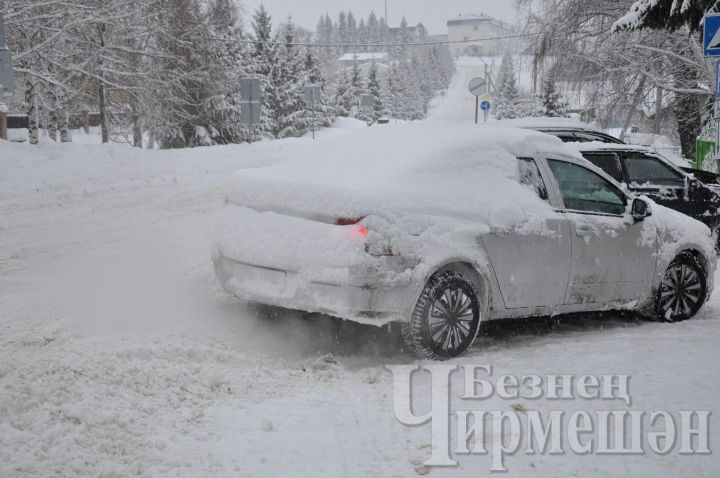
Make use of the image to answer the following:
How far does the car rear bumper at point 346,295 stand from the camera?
5020mm

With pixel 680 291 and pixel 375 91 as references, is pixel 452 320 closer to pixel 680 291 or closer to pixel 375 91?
pixel 680 291

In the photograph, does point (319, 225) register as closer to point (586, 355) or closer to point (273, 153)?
point (586, 355)

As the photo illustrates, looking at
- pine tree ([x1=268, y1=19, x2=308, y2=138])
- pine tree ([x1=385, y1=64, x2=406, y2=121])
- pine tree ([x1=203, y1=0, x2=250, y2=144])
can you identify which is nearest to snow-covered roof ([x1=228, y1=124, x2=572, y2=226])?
pine tree ([x1=203, y1=0, x2=250, y2=144])

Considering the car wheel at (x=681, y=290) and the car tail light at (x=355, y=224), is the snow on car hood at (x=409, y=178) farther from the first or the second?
the car wheel at (x=681, y=290)

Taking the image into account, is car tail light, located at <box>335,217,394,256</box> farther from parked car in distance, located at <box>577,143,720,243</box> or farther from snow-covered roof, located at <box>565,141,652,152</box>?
parked car in distance, located at <box>577,143,720,243</box>

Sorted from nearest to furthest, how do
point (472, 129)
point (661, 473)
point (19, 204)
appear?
point (661, 473) < point (472, 129) < point (19, 204)

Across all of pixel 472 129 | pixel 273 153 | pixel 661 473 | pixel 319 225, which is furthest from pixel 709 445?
pixel 273 153

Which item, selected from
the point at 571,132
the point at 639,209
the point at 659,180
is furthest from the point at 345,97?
Result: the point at 639,209

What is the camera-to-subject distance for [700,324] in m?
6.92

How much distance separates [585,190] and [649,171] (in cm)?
488

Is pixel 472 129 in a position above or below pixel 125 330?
above

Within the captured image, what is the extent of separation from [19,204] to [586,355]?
11556 mm

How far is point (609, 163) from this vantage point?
10.6m

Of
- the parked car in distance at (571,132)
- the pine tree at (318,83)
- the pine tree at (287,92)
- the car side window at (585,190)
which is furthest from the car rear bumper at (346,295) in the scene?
the pine tree at (318,83)
